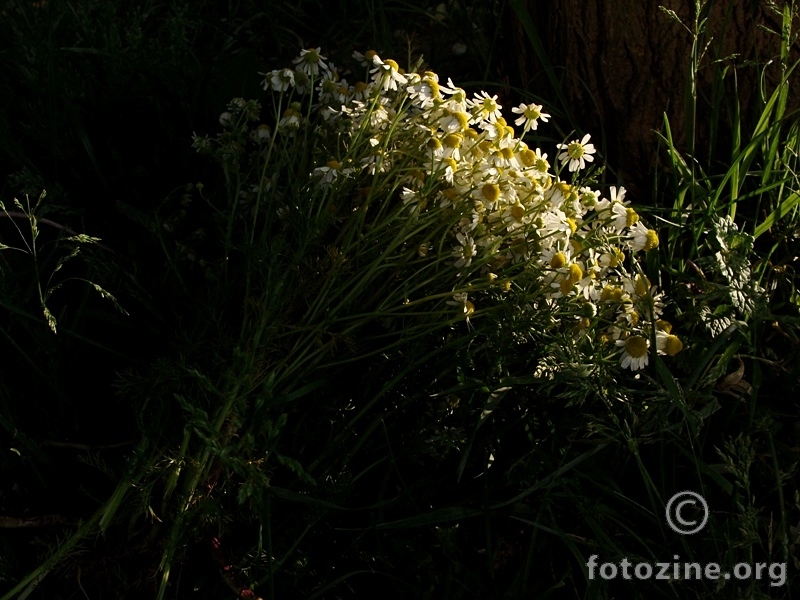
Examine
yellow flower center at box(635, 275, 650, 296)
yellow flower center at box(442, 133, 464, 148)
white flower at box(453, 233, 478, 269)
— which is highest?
yellow flower center at box(442, 133, 464, 148)

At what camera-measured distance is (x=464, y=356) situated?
182 cm

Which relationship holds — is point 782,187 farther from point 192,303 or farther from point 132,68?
point 132,68

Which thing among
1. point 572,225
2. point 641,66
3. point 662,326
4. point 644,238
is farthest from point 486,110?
point 641,66

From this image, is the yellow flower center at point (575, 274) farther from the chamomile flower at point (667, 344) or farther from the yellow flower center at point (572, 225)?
the chamomile flower at point (667, 344)

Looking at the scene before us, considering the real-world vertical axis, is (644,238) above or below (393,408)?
above

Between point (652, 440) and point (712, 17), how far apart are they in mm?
1189

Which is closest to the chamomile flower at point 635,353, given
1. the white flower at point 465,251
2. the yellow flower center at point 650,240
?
the yellow flower center at point 650,240

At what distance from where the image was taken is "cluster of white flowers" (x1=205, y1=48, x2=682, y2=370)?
171 cm

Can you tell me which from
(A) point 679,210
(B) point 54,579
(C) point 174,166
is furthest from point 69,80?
(A) point 679,210

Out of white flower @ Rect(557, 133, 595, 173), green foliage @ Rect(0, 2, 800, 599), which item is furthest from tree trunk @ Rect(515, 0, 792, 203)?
white flower @ Rect(557, 133, 595, 173)

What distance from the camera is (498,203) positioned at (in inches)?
69.2

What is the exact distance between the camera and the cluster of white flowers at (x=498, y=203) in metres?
1.71

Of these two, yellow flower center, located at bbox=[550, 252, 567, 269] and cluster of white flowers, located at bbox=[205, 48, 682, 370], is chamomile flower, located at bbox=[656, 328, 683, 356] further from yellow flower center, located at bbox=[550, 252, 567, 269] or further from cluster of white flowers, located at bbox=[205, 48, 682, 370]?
yellow flower center, located at bbox=[550, 252, 567, 269]

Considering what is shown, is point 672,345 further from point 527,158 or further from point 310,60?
point 310,60
